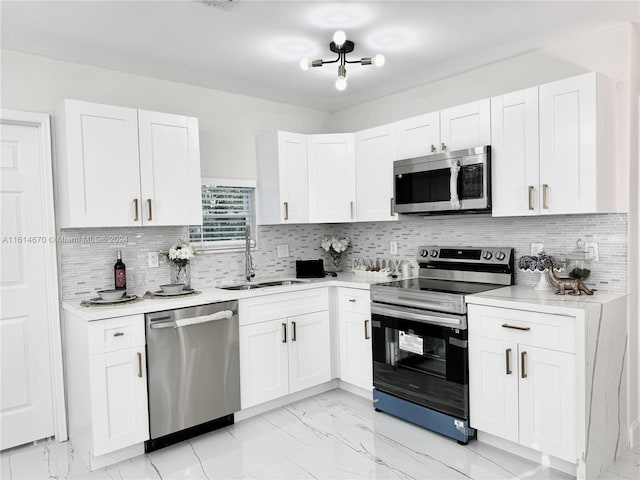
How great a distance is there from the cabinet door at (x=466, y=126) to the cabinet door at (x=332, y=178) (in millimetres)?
936

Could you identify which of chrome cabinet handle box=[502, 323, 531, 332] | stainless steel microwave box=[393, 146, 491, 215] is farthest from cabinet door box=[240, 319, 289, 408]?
chrome cabinet handle box=[502, 323, 531, 332]

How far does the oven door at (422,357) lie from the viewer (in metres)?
2.80

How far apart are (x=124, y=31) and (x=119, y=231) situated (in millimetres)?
1357

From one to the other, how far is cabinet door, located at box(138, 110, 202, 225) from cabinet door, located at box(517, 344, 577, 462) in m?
2.39

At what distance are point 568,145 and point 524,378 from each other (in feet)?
4.48

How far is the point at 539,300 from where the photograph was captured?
8.38 feet

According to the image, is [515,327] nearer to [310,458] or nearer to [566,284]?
[566,284]

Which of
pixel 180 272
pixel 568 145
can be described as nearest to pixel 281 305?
pixel 180 272

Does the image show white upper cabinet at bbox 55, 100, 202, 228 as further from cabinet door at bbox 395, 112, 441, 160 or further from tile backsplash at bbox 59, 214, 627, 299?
cabinet door at bbox 395, 112, 441, 160

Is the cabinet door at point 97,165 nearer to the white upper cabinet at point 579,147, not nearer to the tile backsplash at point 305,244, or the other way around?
the tile backsplash at point 305,244

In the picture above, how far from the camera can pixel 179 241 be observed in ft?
11.5

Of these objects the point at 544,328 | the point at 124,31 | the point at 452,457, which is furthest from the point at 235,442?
the point at 124,31

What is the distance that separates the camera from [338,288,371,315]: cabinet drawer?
3.46 meters

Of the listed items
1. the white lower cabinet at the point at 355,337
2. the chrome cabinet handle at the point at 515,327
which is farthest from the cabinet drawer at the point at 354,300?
the chrome cabinet handle at the point at 515,327
